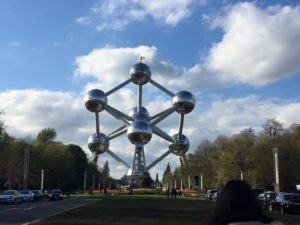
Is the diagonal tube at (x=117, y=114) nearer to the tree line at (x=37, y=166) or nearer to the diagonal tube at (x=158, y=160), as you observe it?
the diagonal tube at (x=158, y=160)

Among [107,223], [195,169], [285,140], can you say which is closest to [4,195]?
[107,223]

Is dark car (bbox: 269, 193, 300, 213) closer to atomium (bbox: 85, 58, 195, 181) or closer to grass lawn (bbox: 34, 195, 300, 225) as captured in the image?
grass lawn (bbox: 34, 195, 300, 225)

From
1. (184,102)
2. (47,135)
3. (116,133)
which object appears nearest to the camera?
(184,102)

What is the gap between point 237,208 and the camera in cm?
354

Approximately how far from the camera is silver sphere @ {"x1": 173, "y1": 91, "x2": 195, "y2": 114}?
8344cm

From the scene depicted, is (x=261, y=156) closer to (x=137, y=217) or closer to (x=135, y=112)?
(x=135, y=112)

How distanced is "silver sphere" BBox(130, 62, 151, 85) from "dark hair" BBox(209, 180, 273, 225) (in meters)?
81.2

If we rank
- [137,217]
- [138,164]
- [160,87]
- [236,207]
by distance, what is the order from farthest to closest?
[138,164] → [160,87] → [137,217] → [236,207]

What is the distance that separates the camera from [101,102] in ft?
272

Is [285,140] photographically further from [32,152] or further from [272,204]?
[32,152]

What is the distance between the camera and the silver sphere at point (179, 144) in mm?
90062

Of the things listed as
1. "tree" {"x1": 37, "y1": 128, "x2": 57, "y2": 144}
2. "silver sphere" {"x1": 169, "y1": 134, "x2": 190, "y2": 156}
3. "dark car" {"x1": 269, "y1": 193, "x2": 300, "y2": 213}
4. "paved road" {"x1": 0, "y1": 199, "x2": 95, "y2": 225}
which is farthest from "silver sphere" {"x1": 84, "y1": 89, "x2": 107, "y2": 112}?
"tree" {"x1": 37, "y1": 128, "x2": 57, "y2": 144}

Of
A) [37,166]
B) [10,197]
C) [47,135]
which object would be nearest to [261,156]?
[10,197]

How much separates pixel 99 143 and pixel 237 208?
283 ft
